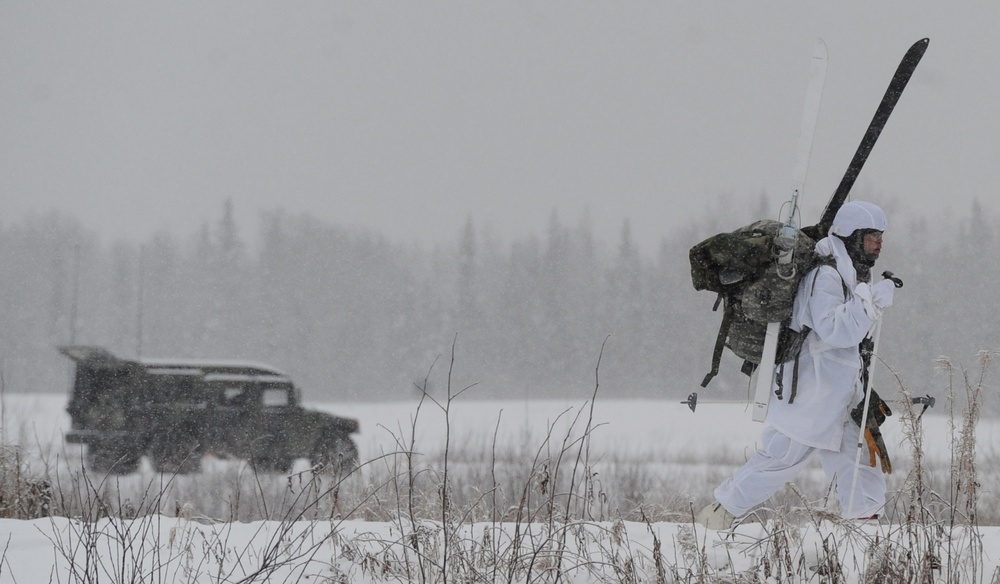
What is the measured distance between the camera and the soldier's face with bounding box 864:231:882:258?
3.55 m

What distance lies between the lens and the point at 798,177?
3.54 m

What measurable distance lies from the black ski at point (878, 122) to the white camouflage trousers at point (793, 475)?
91cm

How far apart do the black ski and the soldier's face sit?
227 millimetres

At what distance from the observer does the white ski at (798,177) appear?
11.5ft

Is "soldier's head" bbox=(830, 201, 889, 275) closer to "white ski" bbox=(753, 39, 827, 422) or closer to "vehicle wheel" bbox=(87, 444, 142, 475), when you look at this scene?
"white ski" bbox=(753, 39, 827, 422)

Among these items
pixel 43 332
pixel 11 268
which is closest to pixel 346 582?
pixel 43 332

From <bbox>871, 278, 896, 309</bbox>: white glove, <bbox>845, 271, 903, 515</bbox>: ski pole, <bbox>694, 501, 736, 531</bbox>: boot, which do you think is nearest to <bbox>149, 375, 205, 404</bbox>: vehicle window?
<bbox>694, 501, 736, 531</bbox>: boot

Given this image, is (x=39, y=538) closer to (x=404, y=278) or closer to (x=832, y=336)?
(x=832, y=336)

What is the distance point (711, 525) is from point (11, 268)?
49.6 meters

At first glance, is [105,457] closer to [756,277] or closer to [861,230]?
[756,277]

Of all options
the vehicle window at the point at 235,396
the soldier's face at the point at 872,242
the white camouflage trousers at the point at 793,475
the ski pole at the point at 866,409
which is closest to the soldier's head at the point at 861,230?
the soldier's face at the point at 872,242

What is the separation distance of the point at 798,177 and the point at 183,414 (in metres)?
10.5

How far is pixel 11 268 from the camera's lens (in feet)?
151

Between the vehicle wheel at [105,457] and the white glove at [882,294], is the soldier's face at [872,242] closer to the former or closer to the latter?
the white glove at [882,294]
